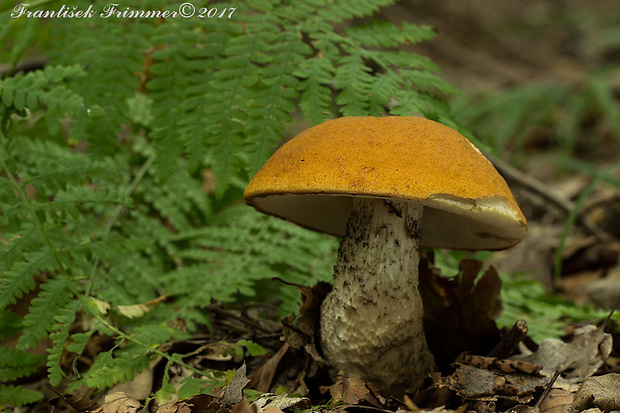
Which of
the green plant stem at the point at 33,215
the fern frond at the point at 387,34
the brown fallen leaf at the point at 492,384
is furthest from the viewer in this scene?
the fern frond at the point at 387,34

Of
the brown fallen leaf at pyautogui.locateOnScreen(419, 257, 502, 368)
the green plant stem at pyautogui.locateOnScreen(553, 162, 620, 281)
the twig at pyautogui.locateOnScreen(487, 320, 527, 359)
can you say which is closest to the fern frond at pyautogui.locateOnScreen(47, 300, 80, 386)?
the brown fallen leaf at pyautogui.locateOnScreen(419, 257, 502, 368)

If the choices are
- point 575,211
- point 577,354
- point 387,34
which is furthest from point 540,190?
point 387,34

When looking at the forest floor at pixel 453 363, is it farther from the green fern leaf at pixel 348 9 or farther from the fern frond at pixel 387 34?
the green fern leaf at pixel 348 9

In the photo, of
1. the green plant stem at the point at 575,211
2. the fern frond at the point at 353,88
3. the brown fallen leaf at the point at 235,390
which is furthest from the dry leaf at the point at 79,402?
the green plant stem at the point at 575,211

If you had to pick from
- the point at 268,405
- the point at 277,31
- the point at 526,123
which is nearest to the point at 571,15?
the point at 526,123

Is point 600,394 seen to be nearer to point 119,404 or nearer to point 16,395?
point 119,404

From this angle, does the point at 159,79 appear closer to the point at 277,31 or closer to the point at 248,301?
the point at 277,31
